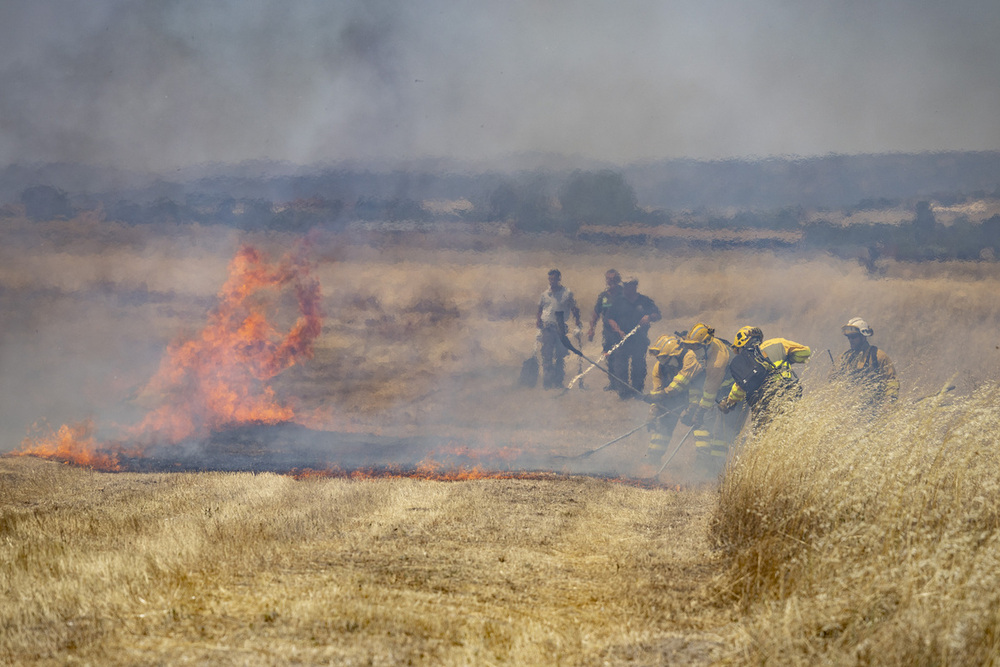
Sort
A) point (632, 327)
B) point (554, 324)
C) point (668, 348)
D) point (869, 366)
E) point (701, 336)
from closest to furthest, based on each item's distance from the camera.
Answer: point (869, 366) → point (701, 336) → point (668, 348) → point (632, 327) → point (554, 324)

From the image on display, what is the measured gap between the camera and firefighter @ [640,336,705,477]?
12.4m

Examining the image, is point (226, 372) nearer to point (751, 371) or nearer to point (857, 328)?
point (751, 371)

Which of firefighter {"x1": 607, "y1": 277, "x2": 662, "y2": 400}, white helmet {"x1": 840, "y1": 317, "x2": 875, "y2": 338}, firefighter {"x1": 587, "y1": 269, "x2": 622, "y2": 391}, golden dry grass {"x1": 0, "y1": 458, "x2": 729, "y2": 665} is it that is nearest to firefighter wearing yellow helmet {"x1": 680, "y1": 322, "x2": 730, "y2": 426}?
white helmet {"x1": 840, "y1": 317, "x2": 875, "y2": 338}

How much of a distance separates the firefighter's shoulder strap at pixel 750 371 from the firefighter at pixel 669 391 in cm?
124

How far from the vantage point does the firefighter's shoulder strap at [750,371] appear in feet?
35.9

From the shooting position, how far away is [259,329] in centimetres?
1709

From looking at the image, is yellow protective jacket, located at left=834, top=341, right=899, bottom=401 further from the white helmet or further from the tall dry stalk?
the tall dry stalk

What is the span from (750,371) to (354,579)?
715 cm

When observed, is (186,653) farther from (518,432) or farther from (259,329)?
(259,329)

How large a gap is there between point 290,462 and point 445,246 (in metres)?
11.1

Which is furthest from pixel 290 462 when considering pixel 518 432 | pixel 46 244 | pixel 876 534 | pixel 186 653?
pixel 46 244

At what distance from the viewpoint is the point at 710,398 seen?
11727mm

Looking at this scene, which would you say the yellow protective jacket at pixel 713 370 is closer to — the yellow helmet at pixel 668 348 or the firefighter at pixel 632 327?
the yellow helmet at pixel 668 348

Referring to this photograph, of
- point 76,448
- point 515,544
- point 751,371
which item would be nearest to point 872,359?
point 751,371
